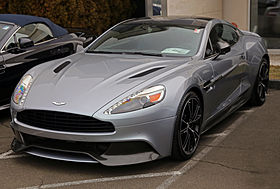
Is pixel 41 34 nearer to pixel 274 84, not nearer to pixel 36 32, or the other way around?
pixel 36 32

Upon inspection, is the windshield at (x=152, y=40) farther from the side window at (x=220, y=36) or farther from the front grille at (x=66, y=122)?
the front grille at (x=66, y=122)

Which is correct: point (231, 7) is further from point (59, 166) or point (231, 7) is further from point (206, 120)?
point (59, 166)

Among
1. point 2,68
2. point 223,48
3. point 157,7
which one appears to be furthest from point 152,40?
point 157,7

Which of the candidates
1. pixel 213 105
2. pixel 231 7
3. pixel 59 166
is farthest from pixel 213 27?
pixel 231 7

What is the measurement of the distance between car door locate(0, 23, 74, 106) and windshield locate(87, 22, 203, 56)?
115 centimetres

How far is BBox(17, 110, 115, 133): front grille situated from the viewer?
4648 millimetres

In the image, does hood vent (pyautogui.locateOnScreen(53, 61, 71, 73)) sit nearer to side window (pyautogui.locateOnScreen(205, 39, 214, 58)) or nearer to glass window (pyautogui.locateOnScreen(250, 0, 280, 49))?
side window (pyautogui.locateOnScreen(205, 39, 214, 58))

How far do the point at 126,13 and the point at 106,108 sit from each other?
28.5 ft

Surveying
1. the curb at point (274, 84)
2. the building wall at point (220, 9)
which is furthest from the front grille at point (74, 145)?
the building wall at point (220, 9)

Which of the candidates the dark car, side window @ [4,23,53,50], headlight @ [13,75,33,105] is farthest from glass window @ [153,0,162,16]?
headlight @ [13,75,33,105]

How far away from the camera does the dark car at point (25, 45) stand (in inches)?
269

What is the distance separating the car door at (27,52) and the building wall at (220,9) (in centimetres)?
490

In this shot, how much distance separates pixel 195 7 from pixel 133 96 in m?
8.12

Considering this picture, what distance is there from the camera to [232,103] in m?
6.34
